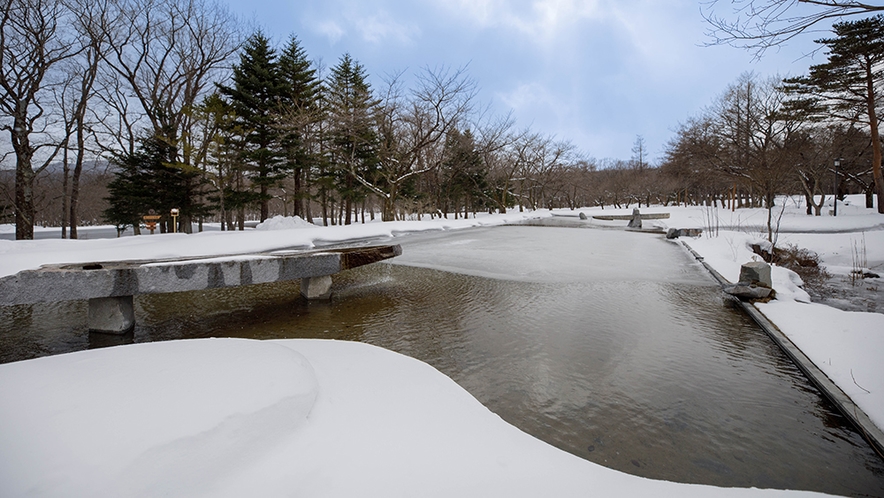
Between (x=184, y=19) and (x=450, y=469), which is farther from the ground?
(x=184, y=19)

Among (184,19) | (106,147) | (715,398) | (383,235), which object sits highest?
(184,19)

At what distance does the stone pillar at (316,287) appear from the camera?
534 cm

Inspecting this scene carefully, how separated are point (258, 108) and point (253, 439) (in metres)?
19.3

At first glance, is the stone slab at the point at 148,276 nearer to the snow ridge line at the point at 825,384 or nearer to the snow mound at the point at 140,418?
the snow mound at the point at 140,418

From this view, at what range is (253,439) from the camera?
1690 millimetres

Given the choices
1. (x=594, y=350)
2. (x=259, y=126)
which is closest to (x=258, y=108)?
(x=259, y=126)

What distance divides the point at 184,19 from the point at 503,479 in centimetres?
2205

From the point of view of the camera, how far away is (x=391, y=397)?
235 centimetres

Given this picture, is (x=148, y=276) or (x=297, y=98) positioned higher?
(x=297, y=98)

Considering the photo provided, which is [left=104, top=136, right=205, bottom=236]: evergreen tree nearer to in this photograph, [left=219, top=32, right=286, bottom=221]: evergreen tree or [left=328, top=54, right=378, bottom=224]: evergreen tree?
[left=219, top=32, right=286, bottom=221]: evergreen tree

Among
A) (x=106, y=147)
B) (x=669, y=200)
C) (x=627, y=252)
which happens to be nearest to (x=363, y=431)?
(x=627, y=252)

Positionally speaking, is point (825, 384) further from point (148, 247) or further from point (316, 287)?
point (148, 247)

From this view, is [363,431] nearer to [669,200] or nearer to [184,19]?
[184,19]

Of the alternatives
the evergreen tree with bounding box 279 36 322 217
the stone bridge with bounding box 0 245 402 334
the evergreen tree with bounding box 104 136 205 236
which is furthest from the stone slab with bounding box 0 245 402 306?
the evergreen tree with bounding box 104 136 205 236
